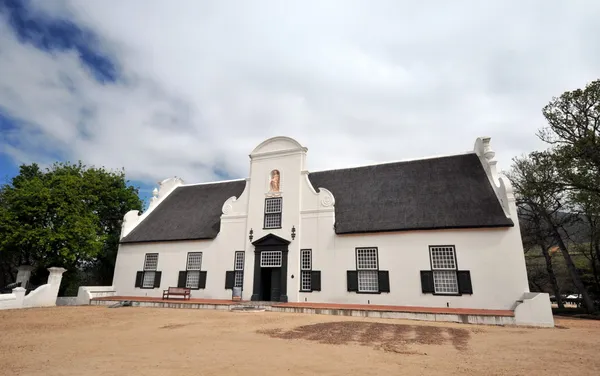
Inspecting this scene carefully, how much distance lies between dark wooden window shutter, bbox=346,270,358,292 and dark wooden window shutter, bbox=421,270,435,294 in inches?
117

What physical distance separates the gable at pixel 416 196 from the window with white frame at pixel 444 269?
1077mm

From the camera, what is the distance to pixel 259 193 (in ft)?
62.6

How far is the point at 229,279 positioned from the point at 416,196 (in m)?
10.8

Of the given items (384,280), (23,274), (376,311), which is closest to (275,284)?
(384,280)

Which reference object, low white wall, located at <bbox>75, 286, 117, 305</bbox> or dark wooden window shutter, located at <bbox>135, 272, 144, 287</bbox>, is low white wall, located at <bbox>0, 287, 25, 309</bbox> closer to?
low white wall, located at <bbox>75, 286, 117, 305</bbox>

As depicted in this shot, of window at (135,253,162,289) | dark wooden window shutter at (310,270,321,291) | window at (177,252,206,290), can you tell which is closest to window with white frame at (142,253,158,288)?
window at (135,253,162,289)

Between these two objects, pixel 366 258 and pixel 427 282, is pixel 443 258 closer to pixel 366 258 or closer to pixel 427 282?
pixel 427 282

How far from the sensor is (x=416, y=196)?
16.8 meters

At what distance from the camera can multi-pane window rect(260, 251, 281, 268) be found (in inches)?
684

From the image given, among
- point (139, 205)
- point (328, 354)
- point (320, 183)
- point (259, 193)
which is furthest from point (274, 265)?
point (139, 205)

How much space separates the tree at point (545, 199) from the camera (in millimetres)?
17109

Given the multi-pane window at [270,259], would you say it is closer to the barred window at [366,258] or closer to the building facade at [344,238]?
the building facade at [344,238]

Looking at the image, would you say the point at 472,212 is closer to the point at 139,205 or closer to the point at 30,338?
the point at 30,338

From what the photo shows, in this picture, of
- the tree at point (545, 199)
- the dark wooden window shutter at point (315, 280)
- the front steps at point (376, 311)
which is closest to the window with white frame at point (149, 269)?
the front steps at point (376, 311)
